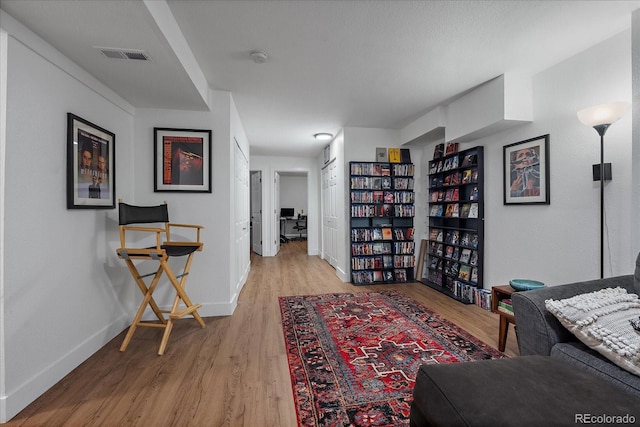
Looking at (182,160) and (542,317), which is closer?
(542,317)

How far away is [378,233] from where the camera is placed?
4.44 meters

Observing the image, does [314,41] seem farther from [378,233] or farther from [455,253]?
[455,253]

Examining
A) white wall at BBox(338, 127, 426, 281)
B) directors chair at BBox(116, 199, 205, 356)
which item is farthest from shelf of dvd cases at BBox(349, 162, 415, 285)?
directors chair at BBox(116, 199, 205, 356)

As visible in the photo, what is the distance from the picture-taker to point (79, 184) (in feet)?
6.84

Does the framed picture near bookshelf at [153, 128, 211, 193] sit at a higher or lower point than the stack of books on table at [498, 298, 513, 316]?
higher

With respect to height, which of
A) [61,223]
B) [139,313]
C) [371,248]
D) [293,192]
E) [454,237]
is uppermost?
[293,192]

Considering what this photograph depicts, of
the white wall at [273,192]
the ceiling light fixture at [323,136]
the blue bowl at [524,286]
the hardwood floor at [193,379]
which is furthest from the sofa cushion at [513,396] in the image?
the white wall at [273,192]

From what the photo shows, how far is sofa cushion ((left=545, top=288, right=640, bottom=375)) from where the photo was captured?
1.15 metres

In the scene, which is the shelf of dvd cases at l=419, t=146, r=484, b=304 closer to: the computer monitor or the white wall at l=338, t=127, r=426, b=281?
A: the white wall at l=338, t=127, r=426, b=281

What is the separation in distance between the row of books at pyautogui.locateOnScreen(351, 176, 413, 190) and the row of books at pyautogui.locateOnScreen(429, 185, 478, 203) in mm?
410

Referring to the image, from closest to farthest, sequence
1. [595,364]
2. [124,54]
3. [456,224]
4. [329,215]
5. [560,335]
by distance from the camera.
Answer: [595,364]
[560,335]
[124,54]
[456,224]
[329,215]

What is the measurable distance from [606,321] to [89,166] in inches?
131

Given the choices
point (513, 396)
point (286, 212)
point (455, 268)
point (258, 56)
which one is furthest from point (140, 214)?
point (286, 212)

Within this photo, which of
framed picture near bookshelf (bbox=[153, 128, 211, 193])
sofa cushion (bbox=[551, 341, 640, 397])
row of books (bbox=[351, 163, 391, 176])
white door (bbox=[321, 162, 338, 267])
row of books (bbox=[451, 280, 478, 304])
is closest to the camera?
sofa cushion (bbox=[551, 341, 640, 397])
